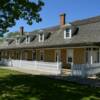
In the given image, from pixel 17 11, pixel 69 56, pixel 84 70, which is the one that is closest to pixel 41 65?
pixel 69 56

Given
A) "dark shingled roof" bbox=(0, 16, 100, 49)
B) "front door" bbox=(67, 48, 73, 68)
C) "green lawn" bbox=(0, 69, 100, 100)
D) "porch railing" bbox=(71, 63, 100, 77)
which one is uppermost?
"dark shingled roof" bbox=(0, 16, 100, 49)

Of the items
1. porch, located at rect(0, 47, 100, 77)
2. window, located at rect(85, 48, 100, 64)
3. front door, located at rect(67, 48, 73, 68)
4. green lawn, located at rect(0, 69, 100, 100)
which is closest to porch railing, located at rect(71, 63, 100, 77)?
porch, located at rect(0, 47, 100, 77)

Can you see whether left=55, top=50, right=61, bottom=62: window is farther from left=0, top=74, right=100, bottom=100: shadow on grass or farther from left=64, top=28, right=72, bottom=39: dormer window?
left=0, top=74, right=100, bottom=100: shadow on grass

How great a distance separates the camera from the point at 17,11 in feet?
57.9

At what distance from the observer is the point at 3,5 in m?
17.3

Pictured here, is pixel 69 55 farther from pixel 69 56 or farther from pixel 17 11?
pixel 17 11

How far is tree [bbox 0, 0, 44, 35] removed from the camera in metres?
17.4

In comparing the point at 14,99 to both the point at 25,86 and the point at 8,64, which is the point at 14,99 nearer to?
the point at 25,86

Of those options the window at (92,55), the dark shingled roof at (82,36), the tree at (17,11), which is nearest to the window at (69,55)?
the dark shingled roof at (82,36)

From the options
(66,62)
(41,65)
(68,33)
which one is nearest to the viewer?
(41,65)

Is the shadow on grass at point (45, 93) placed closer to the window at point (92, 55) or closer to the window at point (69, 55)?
the window at point (92, 55)

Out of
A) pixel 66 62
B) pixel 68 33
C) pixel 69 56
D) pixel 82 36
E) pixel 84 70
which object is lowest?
pixel 84 70

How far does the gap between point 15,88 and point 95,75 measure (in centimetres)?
1026

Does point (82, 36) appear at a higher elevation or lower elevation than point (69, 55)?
higher
